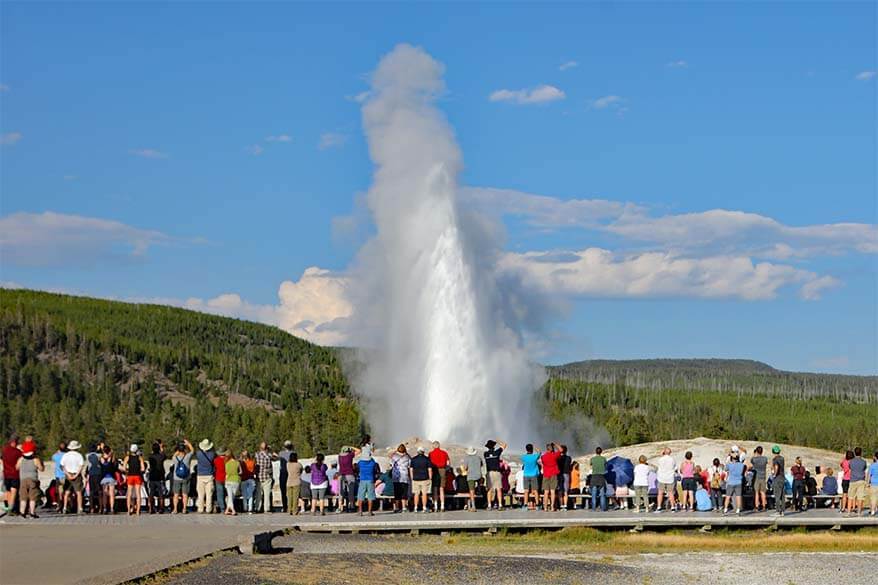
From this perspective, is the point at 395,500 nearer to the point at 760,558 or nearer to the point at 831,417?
the point at 760,558

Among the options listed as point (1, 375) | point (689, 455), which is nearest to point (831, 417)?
point (1, 375)

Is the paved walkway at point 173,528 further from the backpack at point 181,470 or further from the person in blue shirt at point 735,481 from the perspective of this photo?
the backpack at point 181,470

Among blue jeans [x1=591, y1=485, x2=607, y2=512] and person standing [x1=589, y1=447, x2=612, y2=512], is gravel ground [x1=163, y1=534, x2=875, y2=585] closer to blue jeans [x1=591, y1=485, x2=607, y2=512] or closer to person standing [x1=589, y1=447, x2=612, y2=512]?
person standing [x1=589, y1=447, x2=612, y2=512]

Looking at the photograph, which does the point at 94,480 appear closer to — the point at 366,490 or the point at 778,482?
the point at 366,490

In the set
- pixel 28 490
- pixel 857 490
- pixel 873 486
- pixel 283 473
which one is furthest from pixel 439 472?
pixel 873 486

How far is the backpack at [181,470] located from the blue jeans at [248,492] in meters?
1.08

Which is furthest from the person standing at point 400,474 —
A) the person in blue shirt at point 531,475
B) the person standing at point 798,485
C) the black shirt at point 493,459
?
the person standing at point 798,485

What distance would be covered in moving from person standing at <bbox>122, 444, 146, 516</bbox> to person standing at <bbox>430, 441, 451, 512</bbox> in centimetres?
540

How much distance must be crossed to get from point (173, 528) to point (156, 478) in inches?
131

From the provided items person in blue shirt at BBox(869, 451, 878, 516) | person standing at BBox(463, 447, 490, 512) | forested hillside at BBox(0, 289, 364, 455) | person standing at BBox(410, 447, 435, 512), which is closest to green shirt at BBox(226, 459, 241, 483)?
person standing at BBox(410, 447, 435, 512)

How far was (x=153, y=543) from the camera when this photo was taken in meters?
19.5

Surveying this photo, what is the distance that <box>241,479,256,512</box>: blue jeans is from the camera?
2564cm

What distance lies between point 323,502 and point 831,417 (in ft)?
453

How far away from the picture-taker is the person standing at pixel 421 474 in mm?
25672
